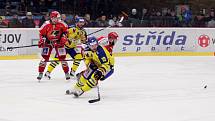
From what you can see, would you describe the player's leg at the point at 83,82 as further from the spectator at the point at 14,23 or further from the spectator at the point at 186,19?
the spectator at the point at 186,19

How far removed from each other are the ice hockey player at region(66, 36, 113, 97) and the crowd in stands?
6.11 m

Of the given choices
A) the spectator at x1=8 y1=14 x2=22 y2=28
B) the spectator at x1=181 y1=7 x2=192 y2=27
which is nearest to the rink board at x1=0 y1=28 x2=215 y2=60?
the spectator at x1=8 y1=14 x2=22 y2=28

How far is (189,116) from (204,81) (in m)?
3.32

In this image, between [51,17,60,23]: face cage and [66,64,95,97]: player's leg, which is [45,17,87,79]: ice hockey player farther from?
[66,64,95,97]: player's leg

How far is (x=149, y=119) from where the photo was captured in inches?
232

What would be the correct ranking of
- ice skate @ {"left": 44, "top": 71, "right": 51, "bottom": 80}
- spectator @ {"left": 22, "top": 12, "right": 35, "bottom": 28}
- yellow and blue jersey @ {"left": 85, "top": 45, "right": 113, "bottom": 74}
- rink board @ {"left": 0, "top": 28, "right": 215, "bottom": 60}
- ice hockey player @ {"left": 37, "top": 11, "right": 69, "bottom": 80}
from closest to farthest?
yellow and blue jersey @ {"left": 85, "top": 45, "right": 113, "bottom": 74}, ice hockey player @ {"left": 37, "top": 11, "right": 69, "bottom": 80}, ice skate @ {"left": 44, "top": 71, "right": 51, "bottom": 80}, rink board @ {"left": 0, "top": 28, "right": 215, "bottom": 60}, spectator @ {"left": 22, "top": 12, "right": 35, "bottom": 28}

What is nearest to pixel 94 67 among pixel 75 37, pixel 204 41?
pixel 75 37

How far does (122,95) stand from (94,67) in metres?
0.73

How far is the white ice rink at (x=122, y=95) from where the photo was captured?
610 centimetres

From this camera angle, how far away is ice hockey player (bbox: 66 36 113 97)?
700cm

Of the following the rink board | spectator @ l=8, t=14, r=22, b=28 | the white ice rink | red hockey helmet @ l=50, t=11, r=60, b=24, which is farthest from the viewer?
spectator @ l=8, t=14, r=22, b=28

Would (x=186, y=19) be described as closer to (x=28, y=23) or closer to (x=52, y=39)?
(x=28, y=23)

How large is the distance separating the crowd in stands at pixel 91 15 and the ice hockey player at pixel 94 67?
20.0 feet

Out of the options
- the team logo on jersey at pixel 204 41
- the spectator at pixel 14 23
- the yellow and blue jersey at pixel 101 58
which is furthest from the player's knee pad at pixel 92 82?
the team logo on jersey at pixel 204 41
